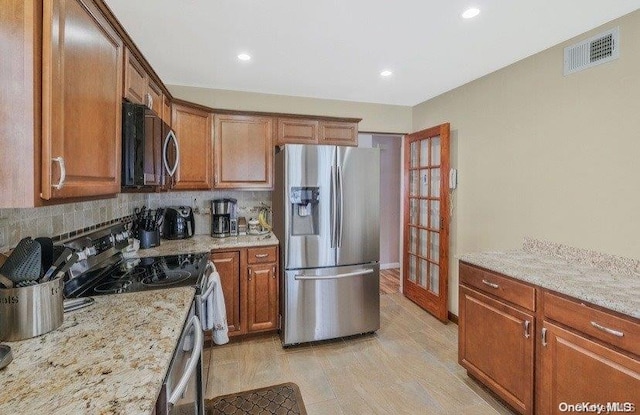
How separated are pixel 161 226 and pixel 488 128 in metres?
3.21

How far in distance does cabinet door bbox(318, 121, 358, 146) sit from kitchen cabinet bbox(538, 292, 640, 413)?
2.29 m

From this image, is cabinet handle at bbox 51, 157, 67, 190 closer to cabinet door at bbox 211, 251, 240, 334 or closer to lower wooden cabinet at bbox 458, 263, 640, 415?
cabinet door at bbox 211, 251, 240, 334

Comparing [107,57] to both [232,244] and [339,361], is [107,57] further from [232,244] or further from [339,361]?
[339,361]

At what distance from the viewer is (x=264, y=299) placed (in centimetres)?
283

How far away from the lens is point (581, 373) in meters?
1.47

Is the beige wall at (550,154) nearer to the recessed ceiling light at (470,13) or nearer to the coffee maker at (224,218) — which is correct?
the recessed ceiling light at (470,13)

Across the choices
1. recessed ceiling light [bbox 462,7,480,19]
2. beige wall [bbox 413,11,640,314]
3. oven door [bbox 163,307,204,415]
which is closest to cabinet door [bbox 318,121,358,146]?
beige wall [bbox 413,11,640,314]

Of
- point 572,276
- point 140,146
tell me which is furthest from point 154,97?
point 572,276

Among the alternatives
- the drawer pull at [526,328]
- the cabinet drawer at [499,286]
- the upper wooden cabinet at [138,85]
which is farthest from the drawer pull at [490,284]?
the upper wooden cabinet at [138,85]

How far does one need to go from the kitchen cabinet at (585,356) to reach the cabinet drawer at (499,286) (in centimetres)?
9

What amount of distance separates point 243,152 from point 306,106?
3.15 ft

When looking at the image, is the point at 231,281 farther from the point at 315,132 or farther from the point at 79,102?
the point at 79,102

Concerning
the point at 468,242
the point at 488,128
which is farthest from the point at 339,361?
the point at 488,128

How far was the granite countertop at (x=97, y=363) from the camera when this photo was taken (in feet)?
2.45
